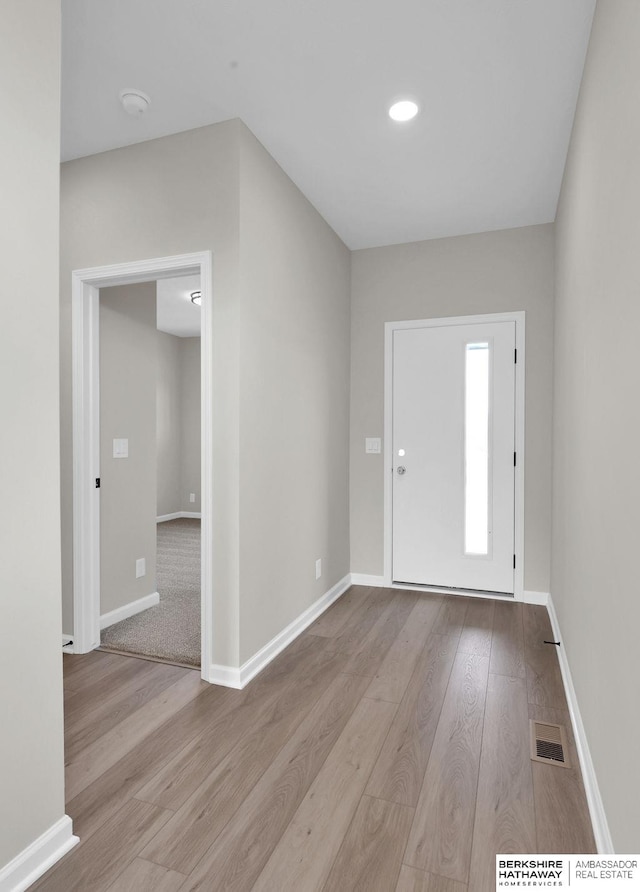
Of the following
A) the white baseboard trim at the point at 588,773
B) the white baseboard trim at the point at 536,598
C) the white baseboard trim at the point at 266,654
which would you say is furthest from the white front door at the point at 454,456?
the white baseboard trim at the point at 588,773

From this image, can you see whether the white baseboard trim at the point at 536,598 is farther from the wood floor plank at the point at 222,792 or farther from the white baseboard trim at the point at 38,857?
the white baseboard trim at the point at 38,857

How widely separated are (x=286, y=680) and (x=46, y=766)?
4.28ft

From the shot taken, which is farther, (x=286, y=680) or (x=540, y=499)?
(x=540, y=499)

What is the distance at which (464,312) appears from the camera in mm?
3945

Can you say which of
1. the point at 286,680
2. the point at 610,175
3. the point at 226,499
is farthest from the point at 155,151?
the point at 286,680

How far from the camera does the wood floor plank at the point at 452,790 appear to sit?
4.99 ft

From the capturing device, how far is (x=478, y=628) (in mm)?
3309

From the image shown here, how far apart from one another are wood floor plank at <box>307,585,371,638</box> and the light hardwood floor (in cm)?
27

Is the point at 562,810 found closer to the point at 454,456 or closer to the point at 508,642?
the point at 508,642

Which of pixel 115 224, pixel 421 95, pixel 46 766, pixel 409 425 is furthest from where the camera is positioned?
pixel 409 425

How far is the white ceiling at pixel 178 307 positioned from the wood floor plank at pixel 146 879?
4019mm

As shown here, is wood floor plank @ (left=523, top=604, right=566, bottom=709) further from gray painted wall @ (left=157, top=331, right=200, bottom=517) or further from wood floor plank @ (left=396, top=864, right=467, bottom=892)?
gray painted wall @ (left=157, top=331, right=200, bottom=517)

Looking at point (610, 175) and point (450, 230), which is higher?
point (450, 230)

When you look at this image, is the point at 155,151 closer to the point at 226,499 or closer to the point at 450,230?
the point at 226,499
